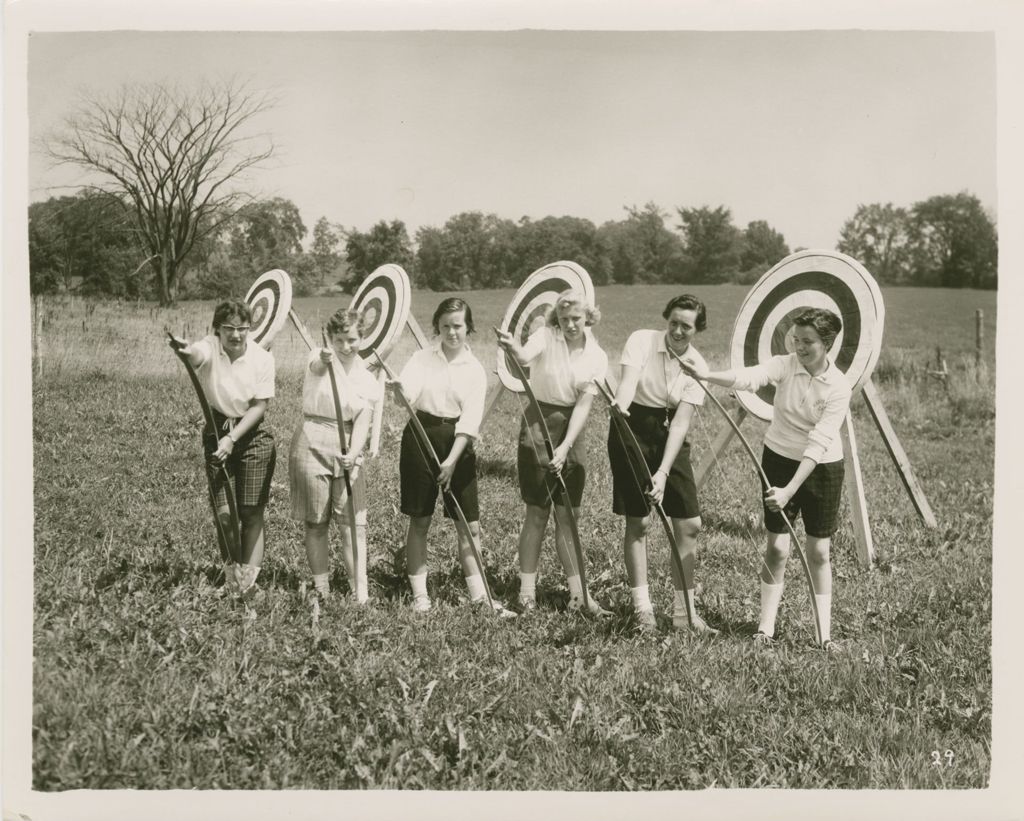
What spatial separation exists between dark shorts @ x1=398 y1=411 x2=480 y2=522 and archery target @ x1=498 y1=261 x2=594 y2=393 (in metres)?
0.62

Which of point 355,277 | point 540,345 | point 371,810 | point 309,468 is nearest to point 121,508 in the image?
point 309,468

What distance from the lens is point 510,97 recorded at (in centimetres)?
340

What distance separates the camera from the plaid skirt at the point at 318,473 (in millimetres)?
3195

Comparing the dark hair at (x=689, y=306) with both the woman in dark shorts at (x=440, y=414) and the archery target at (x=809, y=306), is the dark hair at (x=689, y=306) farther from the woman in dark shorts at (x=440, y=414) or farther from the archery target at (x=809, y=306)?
the woman in dark shorts at (x=440, y=414)

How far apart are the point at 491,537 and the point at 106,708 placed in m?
1.81

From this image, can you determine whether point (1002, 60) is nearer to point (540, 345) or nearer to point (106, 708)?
point (540, 345)

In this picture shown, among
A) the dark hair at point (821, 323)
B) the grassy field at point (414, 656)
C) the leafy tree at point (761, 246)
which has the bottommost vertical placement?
the grassy field at point (414, 656)

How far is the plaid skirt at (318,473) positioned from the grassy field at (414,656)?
355 mm

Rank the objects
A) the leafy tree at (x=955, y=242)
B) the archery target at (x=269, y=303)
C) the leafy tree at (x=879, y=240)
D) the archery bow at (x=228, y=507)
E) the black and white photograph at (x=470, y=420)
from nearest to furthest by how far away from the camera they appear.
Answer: the black and white photograph at (x=470, y=420), the archery bow at (x=228, y=507), the leafy tree at (x=955, y=242), the archery target at (x=269, y=303), the leafy tree at (x=879, y=240)

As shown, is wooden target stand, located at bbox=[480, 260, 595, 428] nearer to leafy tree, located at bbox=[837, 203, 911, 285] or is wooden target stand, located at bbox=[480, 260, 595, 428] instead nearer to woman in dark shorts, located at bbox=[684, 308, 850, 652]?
woman in dark shorts, located at bbox=[684, 308, 850, 652]

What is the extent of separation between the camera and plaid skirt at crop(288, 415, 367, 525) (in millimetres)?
3195

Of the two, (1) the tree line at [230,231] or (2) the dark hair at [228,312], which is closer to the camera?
(2) the dark hair at [228,312]

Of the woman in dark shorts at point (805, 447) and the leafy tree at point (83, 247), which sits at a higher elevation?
the leafy tree at point (83, 247)

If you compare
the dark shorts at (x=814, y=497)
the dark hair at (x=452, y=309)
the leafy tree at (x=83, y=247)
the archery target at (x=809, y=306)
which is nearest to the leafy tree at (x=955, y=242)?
the archery target at (x=809, y=306)
